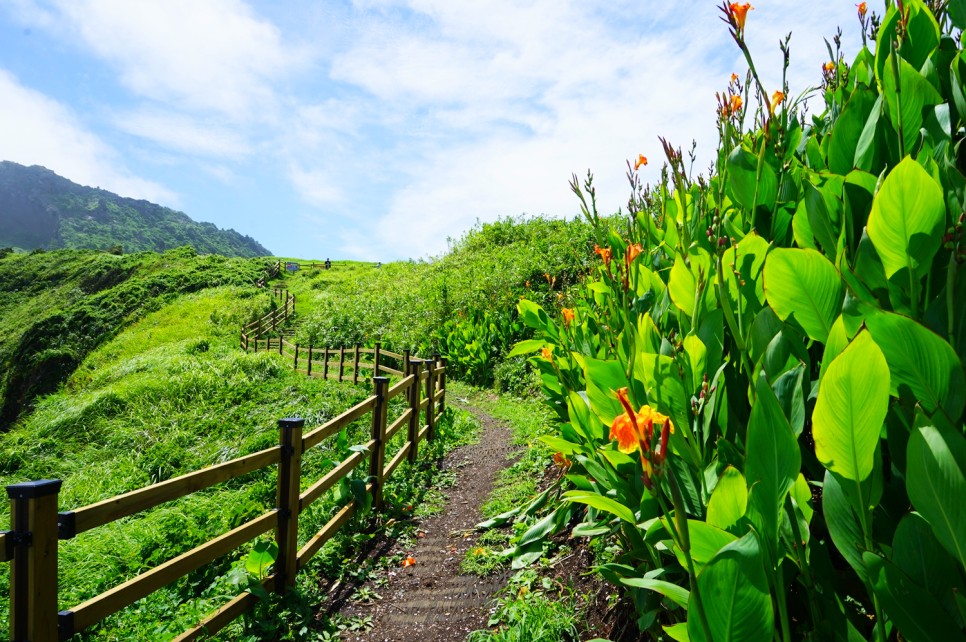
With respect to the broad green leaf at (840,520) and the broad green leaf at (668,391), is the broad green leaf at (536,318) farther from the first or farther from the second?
the broad green leaf at (840,520)

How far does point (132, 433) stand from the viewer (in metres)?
8.96

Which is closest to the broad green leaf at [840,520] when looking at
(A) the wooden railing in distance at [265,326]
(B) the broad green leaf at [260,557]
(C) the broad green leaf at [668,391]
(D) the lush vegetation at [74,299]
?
(C) the broad green leaf at [668,391]

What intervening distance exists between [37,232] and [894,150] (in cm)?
19241

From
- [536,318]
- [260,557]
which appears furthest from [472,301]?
[260,557]

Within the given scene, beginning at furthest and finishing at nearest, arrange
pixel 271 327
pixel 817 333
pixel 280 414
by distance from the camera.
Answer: pixel 271 327, pixel 280 414, pixel 817 333

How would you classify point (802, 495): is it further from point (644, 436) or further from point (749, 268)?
point (749, 268)

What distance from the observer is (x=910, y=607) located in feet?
2.55

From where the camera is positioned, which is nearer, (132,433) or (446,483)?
(446,483)

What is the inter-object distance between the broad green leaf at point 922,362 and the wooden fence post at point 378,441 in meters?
4.28

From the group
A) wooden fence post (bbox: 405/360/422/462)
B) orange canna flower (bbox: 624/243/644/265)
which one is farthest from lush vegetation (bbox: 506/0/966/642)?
wooden fence post (bbox: 405/360/422/462)

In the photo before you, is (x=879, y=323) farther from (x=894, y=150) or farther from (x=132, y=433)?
(x=132, y=433)

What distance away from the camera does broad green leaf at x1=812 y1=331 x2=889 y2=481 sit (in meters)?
0.73

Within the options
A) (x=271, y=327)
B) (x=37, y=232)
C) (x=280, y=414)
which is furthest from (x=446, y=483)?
(x=37, y=232)

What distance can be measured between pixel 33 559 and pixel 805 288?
2.47 meters
